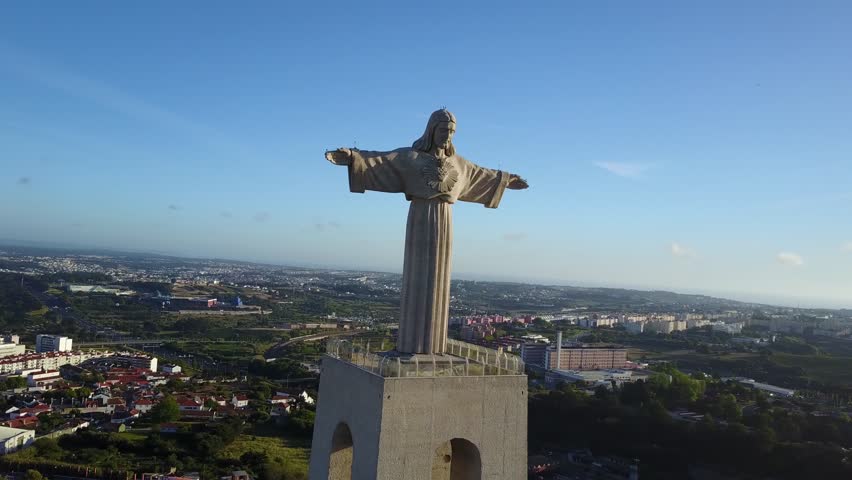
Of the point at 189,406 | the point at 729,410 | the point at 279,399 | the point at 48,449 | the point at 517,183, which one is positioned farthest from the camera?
the point at 279,399

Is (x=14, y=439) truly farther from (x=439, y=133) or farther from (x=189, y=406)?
(x=439, y=133)

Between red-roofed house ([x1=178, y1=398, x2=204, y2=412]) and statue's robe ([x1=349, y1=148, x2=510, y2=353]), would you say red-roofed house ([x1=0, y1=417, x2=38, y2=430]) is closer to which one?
red-roofed house ([x1=178, y1=398, x2=204, y2=412])

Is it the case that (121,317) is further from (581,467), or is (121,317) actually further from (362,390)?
(362,390)

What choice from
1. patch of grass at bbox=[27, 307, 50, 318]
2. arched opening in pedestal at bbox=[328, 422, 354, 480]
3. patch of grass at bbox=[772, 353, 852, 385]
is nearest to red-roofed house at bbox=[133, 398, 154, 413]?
arched opening in pedestal at bbox=[328, 422, 354, 480]

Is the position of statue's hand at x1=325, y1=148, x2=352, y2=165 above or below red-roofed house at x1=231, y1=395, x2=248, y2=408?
above

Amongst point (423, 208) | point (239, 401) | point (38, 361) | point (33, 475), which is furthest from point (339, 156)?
point (38, 361)

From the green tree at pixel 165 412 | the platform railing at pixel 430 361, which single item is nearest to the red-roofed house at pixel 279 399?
the green tree at pixel 165 412
